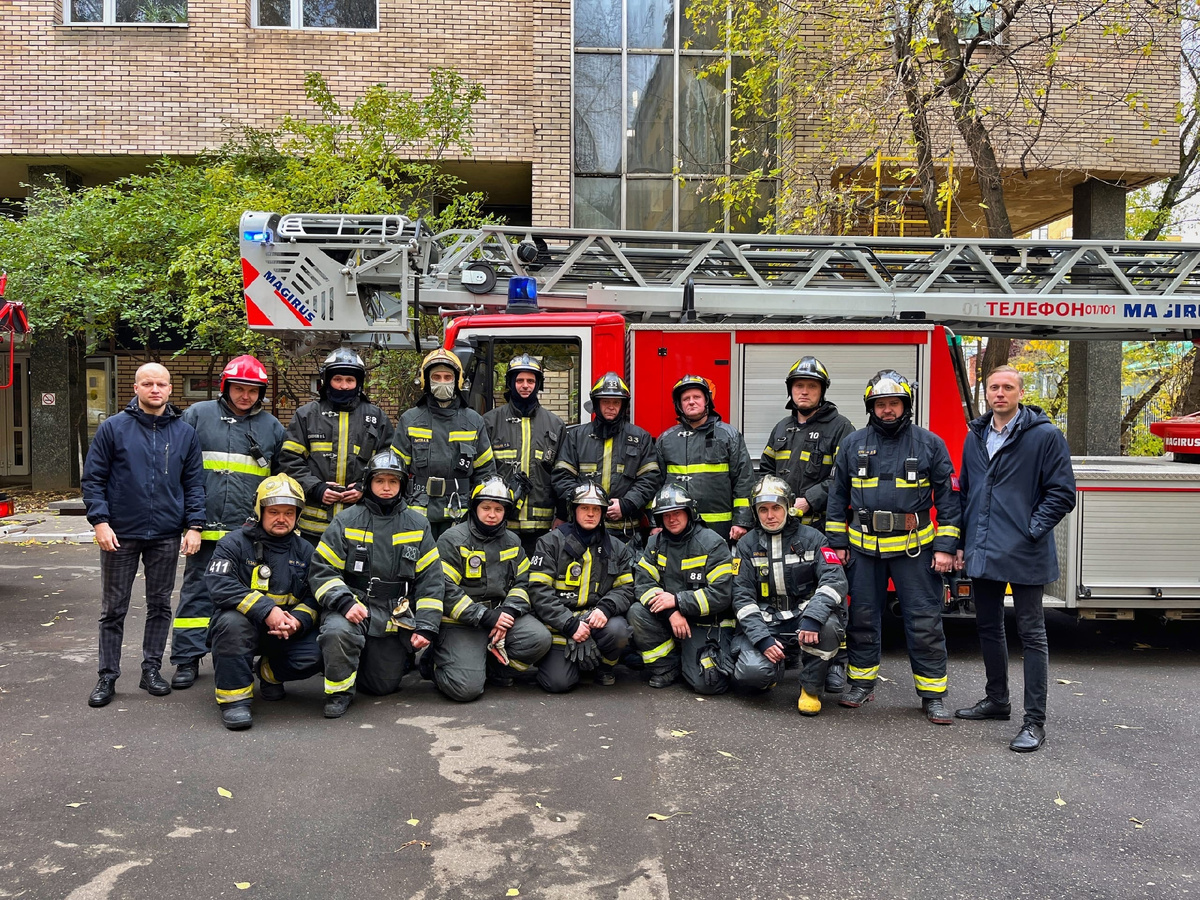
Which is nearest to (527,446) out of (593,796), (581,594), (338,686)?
(581,594)

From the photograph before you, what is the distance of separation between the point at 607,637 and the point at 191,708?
2407 millimetres

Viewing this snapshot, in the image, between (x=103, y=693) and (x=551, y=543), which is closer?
(x=103, y=693)

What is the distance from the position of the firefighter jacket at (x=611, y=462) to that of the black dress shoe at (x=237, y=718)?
228 cm

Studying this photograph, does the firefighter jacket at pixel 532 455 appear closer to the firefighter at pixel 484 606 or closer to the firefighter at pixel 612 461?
the firefighter at pixel 612 461

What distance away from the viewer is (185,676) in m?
5.55

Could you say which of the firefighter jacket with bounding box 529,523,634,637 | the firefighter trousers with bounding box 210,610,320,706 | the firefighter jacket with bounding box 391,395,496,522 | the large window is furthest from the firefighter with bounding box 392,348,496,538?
the large window

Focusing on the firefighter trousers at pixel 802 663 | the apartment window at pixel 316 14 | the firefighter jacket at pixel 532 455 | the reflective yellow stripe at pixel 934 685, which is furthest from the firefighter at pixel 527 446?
the apartment window at pixel 316 14

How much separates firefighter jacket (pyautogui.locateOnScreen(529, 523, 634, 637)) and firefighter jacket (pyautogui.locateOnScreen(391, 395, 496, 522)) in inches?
28.4

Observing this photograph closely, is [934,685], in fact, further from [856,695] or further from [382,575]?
[382,575]

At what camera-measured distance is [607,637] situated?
5504 millimetres

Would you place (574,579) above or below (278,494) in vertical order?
below

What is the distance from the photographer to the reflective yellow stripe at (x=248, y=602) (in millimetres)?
4871

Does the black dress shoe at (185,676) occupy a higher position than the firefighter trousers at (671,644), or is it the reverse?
the firefighter trousers at (671,644)

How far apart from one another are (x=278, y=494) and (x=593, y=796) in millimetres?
2443
